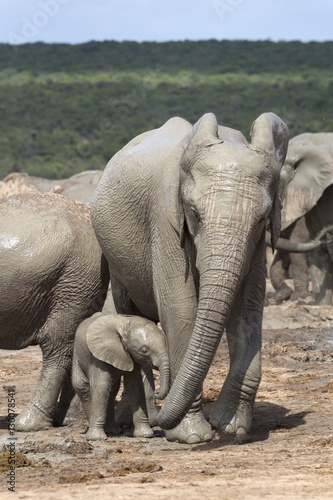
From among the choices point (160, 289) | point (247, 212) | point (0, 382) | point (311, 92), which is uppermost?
point (311, 92)

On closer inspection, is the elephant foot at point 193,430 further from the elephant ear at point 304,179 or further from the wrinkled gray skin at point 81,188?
the wrinkled gray skin at point 81,188

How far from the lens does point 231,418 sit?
579 centimetres

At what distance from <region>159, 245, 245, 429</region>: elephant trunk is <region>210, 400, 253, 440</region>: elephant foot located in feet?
1.50

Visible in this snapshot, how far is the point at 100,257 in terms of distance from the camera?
679cm

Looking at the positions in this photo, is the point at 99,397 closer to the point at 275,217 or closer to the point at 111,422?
the point at 111,422

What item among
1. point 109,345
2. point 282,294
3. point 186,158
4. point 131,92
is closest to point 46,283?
point 109,345

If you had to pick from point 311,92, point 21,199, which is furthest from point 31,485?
point 311,92

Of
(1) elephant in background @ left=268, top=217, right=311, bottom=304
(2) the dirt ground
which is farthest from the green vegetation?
(2) the dirt ground

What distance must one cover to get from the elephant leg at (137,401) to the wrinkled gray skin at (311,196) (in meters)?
8.67

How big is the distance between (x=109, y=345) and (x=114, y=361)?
94mm

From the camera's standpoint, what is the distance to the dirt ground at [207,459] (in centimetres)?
443

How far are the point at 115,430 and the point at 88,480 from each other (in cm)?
158

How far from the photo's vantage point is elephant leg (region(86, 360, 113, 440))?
6082mm

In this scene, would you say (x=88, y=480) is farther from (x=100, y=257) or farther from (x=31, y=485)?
(x=100, y=257)
